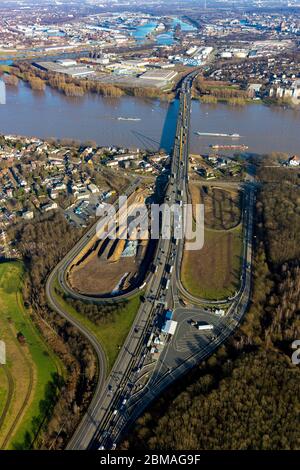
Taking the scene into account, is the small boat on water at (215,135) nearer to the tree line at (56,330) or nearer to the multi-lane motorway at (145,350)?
the multi-lane motorway at (145,350)

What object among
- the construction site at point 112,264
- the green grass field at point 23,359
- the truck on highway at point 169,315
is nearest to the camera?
the green grass field at point 23,359

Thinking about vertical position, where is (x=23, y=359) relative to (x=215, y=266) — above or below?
below

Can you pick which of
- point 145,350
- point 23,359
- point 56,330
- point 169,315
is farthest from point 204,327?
point 23,359

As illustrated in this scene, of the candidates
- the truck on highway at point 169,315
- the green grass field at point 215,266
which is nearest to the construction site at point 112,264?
the green grass field at point 215,266

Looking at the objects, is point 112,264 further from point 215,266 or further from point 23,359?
point 23,359

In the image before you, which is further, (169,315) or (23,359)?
(169,315)

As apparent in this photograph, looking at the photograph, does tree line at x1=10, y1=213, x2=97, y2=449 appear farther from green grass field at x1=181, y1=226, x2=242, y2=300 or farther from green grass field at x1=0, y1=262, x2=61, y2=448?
green grass field at x1=181, y1=226, x2=242, y2=300

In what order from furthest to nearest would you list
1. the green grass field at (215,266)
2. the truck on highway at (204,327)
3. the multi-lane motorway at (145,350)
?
1. the green grass field at (215,266)
2. the truck on highway at (204,327)
3. the multi-lane motorway at (145,350)
